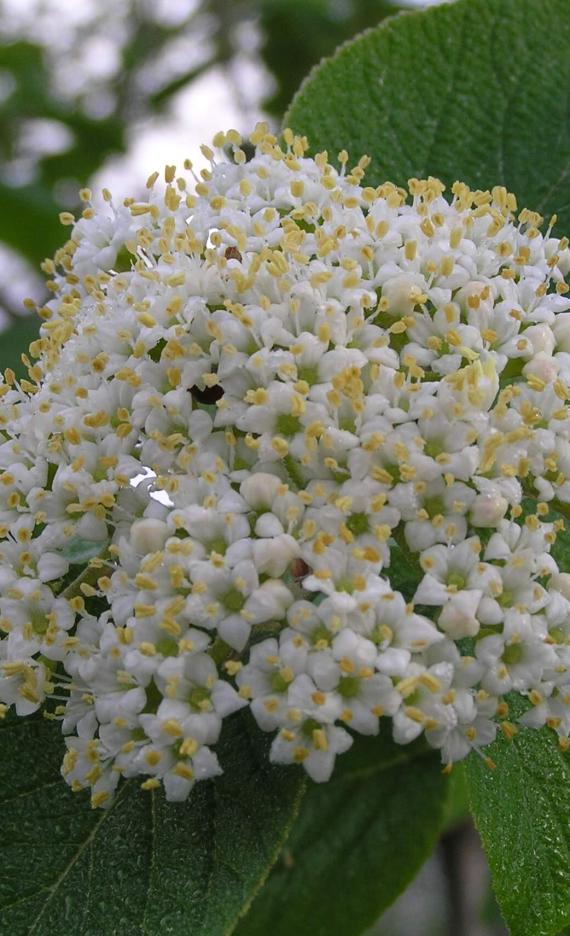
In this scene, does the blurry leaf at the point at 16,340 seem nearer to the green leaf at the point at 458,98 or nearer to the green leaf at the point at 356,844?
the green leaf at the point at 458,98

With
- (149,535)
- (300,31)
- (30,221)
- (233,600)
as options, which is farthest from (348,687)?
(300,31)

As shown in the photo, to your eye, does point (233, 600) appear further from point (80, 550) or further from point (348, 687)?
point (80, 550)

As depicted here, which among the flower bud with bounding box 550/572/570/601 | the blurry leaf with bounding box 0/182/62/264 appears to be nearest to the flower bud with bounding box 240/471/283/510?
the flower bud with bounding box 550/572/570/601

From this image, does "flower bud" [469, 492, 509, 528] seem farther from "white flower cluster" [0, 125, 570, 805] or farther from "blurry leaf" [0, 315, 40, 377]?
"blurry leaf" [0, 315, 40, 377]

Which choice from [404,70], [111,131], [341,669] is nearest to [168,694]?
[341,669]

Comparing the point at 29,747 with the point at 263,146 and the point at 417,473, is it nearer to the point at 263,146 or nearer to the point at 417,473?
the point at 417,473
